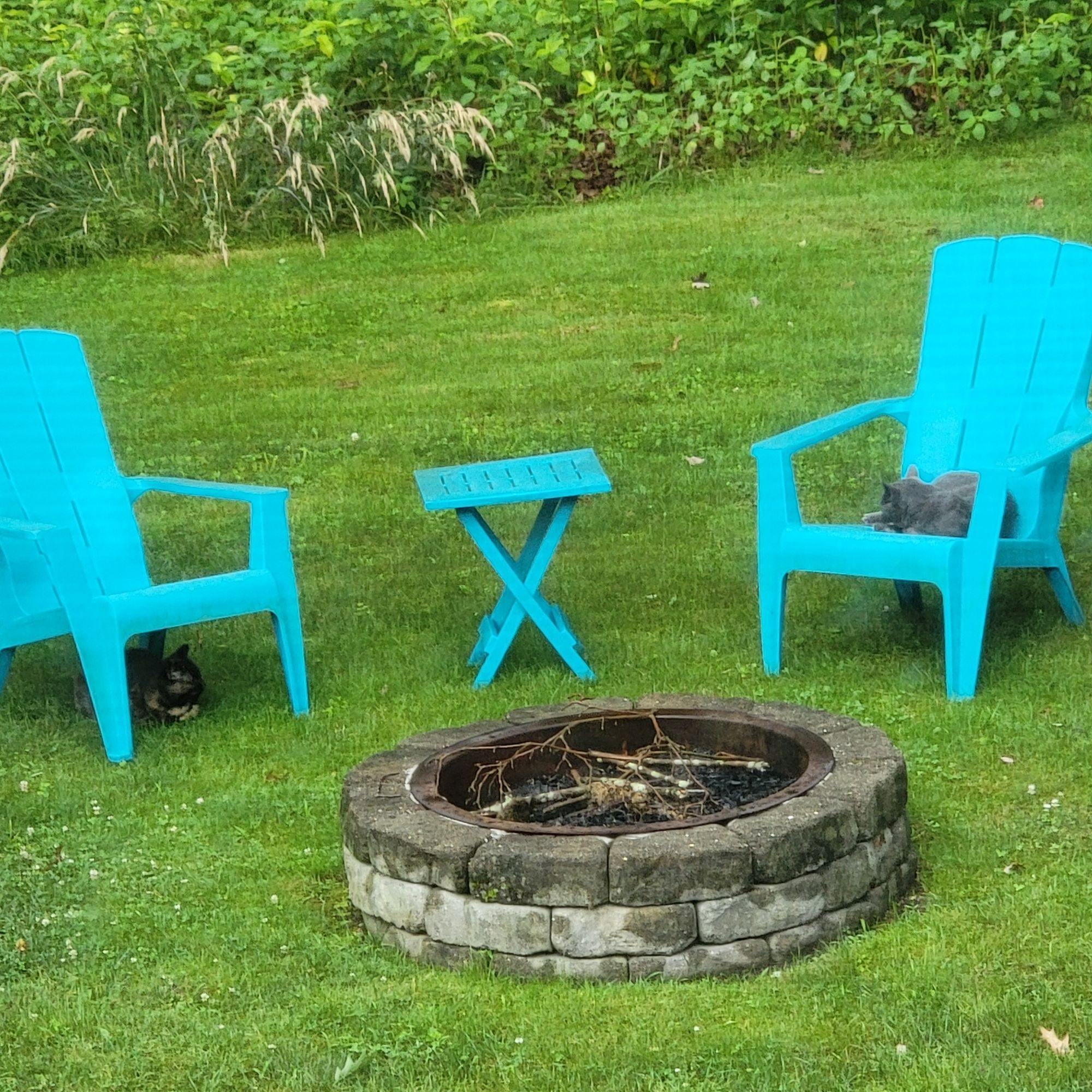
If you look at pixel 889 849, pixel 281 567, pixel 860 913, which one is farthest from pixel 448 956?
pixel 281 567

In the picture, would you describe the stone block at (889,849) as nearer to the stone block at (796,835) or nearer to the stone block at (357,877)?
the stone block at (796,835)

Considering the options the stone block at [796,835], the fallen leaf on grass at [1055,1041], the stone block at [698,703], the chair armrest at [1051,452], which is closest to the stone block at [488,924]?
the stone block at [796,835]

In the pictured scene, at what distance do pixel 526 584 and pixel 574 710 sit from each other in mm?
1075

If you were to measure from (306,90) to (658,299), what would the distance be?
286 centimetres

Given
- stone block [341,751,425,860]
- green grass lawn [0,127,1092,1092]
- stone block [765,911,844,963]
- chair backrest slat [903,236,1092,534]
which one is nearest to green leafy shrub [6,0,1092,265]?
green grass lawn [0,127,1092,1092]

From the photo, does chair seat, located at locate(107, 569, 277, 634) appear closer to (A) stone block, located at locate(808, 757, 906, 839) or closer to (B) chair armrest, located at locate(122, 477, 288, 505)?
(B) chair armrest, located at locate(122, 477, 288, 505)

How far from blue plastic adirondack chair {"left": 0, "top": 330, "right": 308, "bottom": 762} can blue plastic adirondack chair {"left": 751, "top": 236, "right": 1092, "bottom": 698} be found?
5.05 feet

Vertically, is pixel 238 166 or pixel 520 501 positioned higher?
pixel 520 501

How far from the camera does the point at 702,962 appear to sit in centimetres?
354

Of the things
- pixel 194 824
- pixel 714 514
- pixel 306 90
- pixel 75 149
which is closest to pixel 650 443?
pixel 714 514

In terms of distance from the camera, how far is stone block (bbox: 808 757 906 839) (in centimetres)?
369

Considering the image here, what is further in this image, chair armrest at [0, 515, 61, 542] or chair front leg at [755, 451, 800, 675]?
chair front leg at [755, 451, 800, 675]

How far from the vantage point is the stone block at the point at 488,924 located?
3.54 meters

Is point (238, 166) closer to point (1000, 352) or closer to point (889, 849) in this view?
point (1000, 352)
